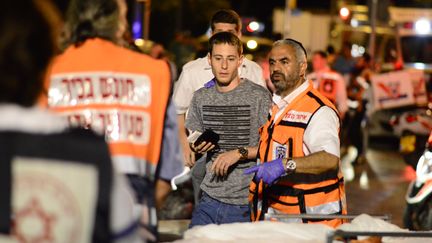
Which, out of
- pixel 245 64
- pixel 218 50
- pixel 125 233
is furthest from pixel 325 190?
pixel 125 233

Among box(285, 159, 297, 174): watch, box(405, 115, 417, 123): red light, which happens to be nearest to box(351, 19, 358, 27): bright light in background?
box(405, 115, 417, 123): red light

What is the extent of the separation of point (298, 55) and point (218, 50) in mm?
884

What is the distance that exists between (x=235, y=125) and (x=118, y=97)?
290cm

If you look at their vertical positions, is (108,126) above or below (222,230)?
above

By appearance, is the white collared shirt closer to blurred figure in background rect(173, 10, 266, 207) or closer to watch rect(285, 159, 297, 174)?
watch rect(285, 159, 297, 174)

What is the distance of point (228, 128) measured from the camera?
22.1 ft

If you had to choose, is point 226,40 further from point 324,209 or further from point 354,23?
point 354,23

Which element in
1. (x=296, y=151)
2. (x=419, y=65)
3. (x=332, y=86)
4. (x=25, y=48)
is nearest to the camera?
(x=25, y=48)

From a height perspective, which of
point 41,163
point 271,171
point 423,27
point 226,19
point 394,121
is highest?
point 226,19

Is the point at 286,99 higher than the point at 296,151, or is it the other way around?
the point at 286,99

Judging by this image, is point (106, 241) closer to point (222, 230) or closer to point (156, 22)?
point (222, 230)

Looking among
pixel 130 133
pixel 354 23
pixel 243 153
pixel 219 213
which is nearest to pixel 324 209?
pixel 243 153

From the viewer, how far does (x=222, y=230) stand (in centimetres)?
490

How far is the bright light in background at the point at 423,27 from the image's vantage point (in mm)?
23375
